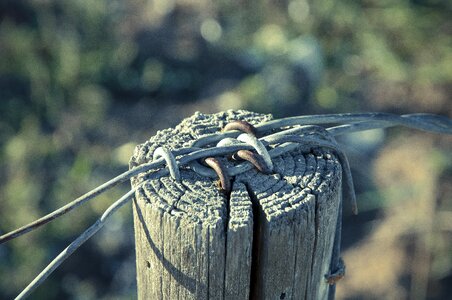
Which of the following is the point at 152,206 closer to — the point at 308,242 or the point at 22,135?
the point at 308,242

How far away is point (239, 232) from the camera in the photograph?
138 centimetres

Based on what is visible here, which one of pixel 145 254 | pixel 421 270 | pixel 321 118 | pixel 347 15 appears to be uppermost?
pixel 347 15

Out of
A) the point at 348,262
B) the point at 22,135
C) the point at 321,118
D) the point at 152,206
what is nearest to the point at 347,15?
the point at 348,262

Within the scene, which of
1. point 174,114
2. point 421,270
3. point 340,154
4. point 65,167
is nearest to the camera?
point 340,154

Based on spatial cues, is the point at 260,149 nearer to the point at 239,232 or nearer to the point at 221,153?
the point at 221,153

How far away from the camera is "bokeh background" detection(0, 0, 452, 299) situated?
4.21 metres

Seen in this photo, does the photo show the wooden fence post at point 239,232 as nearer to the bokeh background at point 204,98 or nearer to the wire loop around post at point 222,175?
the wire loop around post at point 222,175

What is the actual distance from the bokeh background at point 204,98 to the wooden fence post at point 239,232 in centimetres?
253

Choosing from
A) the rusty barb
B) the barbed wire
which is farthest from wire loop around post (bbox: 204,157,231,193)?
the rusty barb

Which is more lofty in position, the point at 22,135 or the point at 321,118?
the point at 321,118

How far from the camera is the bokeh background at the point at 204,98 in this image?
421 cm

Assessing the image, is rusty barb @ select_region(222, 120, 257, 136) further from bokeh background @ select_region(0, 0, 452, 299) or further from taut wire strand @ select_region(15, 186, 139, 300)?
bokeh background @ select_region(0, 0, 452, 299)

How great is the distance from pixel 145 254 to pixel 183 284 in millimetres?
122

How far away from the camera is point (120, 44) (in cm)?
576
